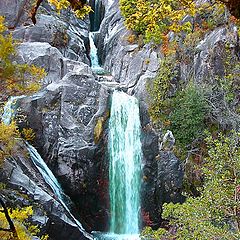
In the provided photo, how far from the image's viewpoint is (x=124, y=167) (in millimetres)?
13781

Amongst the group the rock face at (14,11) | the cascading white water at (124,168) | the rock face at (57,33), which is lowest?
the cascading white water at (124,168)

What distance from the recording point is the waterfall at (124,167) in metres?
13.4

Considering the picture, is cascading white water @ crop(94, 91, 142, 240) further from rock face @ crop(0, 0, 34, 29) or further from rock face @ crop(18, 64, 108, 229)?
rock face @ crop(0, 0, 34, 29)

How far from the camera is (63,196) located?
12258 millimetres

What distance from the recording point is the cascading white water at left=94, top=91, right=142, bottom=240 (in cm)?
1337

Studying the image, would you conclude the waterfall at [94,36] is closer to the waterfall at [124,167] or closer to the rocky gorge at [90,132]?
the rocky gorge at [90,132]

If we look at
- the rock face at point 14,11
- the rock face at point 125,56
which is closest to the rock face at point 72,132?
the rock face at point 125,56

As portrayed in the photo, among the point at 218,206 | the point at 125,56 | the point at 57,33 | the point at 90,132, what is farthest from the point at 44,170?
the point at 57,33

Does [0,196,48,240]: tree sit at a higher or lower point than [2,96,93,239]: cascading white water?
higher

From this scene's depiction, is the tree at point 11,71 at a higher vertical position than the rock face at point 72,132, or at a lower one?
higher

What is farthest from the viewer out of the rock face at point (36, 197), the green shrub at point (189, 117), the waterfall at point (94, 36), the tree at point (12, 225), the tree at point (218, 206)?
the waterfall at point (94, 36)

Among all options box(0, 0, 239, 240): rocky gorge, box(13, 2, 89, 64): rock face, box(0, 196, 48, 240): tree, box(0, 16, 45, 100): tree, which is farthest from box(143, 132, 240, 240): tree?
box(13, 2, 89, 64): rock face

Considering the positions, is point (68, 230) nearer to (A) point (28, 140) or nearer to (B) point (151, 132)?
(A) point (28, 140)

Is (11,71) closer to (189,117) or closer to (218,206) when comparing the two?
(218,206)
